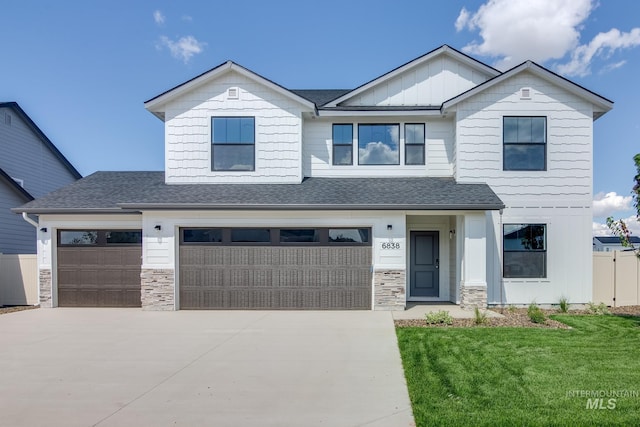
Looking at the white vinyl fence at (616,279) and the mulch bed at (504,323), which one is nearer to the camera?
the mulch bed at (504,323)

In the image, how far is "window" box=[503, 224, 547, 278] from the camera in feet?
41.5

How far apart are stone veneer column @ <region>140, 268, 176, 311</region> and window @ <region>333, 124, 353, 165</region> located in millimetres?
6165

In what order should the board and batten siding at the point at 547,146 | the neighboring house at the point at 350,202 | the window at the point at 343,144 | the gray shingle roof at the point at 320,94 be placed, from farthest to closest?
the gray shingle roof at the point at 320,94, the window at the point at 343,144, the board and batten siding at the point at 547,146, the neighboring house at the point at 350,202

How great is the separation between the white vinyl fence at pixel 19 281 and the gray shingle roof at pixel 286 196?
1.89 meters

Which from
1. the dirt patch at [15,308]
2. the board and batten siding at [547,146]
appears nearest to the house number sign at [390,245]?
the board and batten siding at [547,146]

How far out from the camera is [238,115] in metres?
13.2

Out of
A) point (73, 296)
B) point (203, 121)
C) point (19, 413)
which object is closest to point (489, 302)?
point (203, 121)

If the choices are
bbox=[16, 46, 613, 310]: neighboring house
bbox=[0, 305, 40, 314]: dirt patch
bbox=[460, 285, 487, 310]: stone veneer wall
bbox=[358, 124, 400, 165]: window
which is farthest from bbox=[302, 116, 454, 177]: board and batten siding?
bbox=[0, 305, 40, 314]: dirt patch

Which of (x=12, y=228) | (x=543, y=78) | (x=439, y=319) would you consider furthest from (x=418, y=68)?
(x=12, y=228)

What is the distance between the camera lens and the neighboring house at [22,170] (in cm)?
1662

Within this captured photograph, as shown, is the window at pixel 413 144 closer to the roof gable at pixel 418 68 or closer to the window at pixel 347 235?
the roof gable at pixel 418 68

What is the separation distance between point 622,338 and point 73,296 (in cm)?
1407

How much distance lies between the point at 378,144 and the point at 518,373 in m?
9.01

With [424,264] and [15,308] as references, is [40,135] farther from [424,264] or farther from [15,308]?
[424,264]
